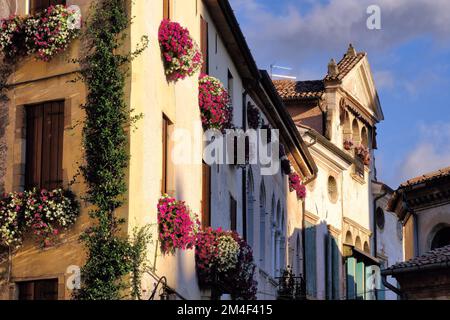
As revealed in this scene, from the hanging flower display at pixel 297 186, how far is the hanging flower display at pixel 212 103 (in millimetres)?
14511

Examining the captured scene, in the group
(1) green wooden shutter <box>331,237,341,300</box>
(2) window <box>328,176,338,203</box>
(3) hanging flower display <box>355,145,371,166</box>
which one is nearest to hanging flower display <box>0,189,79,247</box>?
(1) green wooden shutter <box>331,237,341,300</box>

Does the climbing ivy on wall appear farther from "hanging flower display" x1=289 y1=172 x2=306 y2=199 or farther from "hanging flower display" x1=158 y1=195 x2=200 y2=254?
"hanging flower display" x1=289 y1=172 x2=306 y2=199

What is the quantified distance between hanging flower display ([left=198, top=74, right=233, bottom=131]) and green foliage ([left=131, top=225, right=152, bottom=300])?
486cm

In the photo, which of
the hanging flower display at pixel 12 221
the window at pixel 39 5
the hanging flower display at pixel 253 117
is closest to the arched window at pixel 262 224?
the hanging flower display at pixel 253 117

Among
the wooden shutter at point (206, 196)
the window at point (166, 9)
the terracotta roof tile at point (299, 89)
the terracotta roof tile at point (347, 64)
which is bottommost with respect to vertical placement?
the wooden shutter at point (206, 196)

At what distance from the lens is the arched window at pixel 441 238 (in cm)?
3694

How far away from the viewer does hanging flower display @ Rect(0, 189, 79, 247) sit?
19719 millimetres

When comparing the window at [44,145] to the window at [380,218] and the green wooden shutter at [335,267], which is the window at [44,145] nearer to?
the green wooden shutter at [335,267]

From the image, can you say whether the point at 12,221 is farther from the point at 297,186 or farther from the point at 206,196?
the point at 297,186

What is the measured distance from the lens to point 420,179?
121 feet

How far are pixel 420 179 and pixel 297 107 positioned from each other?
1011cm

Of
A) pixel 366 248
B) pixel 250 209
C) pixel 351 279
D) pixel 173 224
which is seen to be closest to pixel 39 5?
pixel 173 224

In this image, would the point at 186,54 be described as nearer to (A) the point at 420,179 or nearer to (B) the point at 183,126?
(B) the point at 183,126
